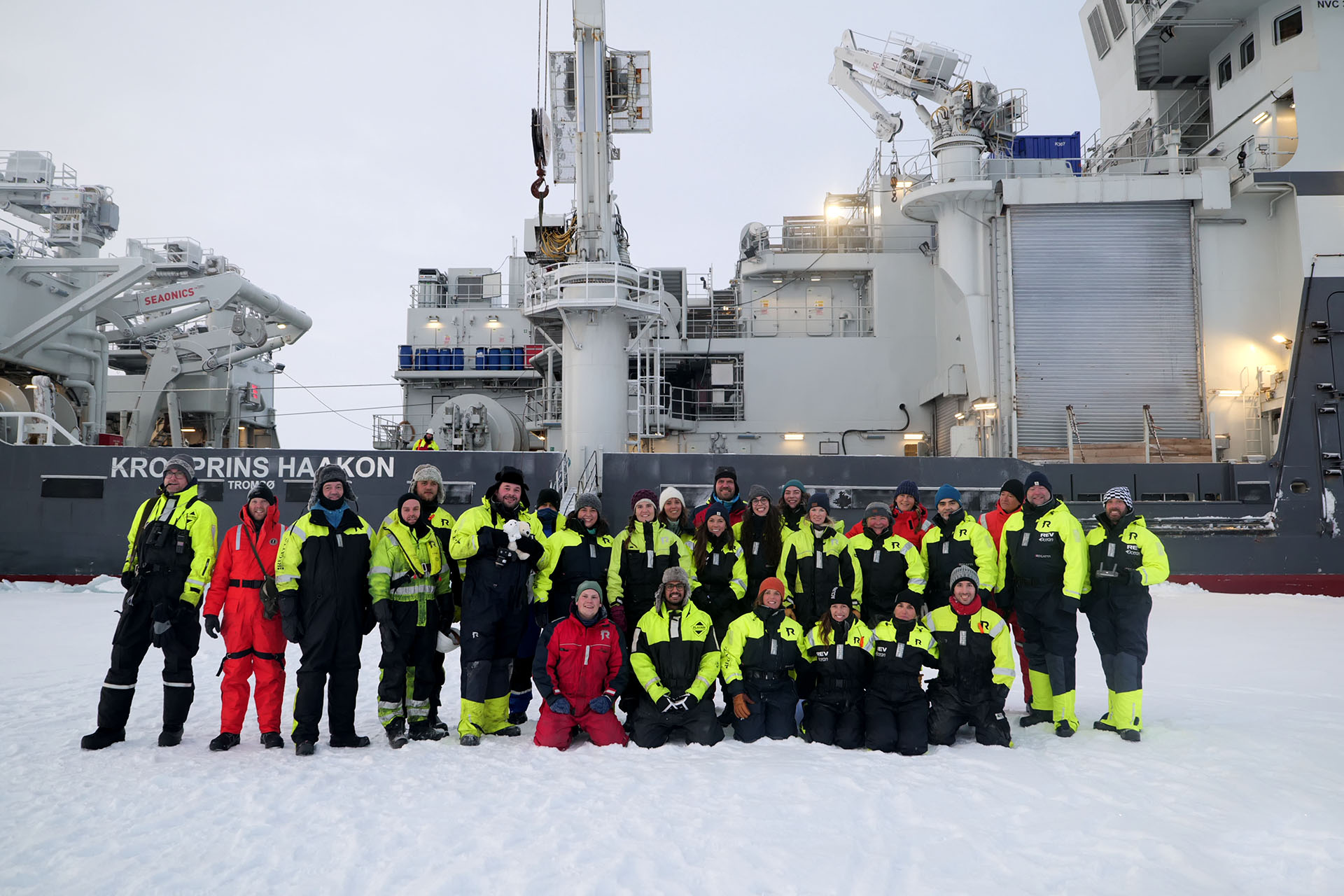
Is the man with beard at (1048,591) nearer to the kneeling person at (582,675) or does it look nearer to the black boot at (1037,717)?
the black boot at (1037,717)

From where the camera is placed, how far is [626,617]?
18.1 feet

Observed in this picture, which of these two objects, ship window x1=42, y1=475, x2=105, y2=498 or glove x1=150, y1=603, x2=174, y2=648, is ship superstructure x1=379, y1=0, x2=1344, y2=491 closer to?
ship window x1=42, y1=475, x2=105, y2=498

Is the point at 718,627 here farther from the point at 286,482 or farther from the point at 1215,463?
the point at 1215,463

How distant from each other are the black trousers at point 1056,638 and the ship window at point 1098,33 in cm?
1639

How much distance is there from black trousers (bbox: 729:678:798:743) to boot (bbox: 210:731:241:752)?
268 cm

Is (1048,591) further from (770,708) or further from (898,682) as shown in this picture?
(770,708)

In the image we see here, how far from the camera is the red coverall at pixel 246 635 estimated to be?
479 centimetres

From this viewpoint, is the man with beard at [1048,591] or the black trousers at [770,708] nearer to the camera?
the black trousers at [770,708]

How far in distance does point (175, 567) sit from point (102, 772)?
1086 millimetres

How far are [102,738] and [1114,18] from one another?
63.7 feet

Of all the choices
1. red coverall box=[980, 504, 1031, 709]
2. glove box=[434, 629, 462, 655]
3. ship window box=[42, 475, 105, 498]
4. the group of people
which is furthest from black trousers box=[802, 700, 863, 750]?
ship window box=[42, 475, 105, 498]

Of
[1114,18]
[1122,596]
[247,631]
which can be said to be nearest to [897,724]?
[1122,596]

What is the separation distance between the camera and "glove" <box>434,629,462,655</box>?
5117mm

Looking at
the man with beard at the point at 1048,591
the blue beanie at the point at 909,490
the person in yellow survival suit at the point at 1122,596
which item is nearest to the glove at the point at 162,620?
the blue beanie at the point at 909,490
